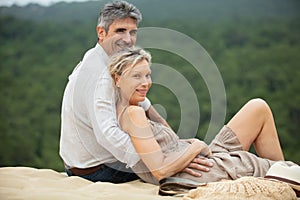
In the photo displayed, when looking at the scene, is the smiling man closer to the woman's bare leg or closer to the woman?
the woman

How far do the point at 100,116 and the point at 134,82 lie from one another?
0.21 metres

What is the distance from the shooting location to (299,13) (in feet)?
26.6

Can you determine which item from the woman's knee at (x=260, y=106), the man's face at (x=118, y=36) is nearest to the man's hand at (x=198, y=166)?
the woman's knee at (x=260, y=106)

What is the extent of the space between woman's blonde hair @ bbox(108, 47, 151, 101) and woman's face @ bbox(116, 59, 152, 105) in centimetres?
1

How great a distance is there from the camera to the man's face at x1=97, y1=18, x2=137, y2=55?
8.61 feet

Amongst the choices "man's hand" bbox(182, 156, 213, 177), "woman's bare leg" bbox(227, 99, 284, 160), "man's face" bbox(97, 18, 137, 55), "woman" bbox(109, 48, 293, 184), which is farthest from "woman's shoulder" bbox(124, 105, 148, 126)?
"woman's bare leg" bbox(227, 99, 284, 160)

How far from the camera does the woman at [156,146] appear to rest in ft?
7.62

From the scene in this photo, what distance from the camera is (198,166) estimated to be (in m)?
2.37

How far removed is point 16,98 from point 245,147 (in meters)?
4.81

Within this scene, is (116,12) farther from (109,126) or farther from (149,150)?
(149,150)

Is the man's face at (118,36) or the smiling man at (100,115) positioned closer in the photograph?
the smiling man at (100,115)

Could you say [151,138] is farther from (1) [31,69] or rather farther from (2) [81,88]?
(1) [31,69]

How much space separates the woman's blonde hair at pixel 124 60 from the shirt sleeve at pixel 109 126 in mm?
51

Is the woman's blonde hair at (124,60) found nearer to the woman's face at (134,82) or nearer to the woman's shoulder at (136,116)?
the woman's face at (134,82)
